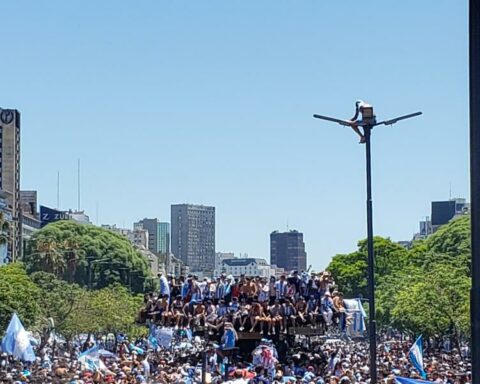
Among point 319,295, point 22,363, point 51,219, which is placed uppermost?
point 51,219

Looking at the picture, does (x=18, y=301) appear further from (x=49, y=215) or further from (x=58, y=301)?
(x=49, y=215)

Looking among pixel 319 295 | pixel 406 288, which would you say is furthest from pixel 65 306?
pixel 319 295

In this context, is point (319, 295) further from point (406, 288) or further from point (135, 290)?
point (135, 290)

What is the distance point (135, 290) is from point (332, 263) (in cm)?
2251

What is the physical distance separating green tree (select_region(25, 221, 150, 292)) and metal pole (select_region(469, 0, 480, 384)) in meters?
93.1

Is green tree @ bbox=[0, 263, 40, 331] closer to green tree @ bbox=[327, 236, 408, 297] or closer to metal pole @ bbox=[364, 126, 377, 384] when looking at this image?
metal pole @ bbox=[364, 126, 377, 384]

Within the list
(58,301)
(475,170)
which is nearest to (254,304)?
(475,170)

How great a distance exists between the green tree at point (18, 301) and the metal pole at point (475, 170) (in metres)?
54.9

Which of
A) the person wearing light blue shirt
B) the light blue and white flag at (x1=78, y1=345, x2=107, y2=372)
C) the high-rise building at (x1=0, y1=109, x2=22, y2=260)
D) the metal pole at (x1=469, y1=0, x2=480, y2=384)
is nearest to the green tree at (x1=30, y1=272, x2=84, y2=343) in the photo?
the person wearing light blue shirt

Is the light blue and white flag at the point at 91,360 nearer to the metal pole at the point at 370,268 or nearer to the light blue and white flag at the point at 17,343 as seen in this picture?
the light blue and white flag at the point at 17,343

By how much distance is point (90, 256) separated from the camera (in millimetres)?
111062

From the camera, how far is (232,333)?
34.1 metres

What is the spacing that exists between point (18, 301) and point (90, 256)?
51.5 meters

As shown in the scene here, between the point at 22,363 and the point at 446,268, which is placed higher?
the point at 446,268
